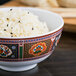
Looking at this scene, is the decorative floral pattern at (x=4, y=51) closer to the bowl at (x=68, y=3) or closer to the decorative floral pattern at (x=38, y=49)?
the decorative floral pattern at (x=38, y=49)

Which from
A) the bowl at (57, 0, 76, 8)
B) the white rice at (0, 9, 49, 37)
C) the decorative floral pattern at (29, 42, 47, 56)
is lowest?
the bowl at (57, 0, 76, 8)

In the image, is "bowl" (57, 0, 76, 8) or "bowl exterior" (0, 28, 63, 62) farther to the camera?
"bowl" (57, 0, 76, 8)

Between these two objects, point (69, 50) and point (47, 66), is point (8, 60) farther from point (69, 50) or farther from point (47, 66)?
point (69, 50)

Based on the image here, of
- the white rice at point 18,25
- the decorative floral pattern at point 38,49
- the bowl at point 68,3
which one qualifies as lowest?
the bowl at point 68,3

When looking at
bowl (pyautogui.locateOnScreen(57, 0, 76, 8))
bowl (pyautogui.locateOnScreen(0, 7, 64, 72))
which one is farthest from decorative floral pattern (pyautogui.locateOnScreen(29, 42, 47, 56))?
bowl (pyautogui.locateOnScreen(57, 0, 76, 8))

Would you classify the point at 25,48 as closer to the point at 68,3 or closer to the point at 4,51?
the point at 4,51

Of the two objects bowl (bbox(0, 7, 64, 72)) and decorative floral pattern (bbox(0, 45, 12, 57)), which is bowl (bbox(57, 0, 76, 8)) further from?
decorative floral pattern (bbox(0, 45, 12, 57))

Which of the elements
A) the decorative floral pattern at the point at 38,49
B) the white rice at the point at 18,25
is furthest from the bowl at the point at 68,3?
the decorative floral pattern at the point at 38,49

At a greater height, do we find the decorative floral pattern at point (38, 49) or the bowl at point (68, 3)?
the decorative floral pattern at point (38, 49)
